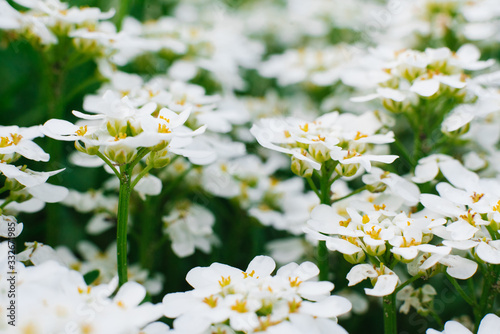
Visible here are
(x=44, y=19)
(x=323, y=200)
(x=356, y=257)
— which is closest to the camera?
(x=356, y=257)

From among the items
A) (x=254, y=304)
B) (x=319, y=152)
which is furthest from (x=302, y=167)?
(x=254, y=304)

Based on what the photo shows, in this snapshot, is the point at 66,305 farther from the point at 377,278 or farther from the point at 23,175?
the point at 377,278

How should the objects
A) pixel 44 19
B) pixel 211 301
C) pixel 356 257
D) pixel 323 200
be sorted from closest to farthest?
pixel 211 301, pixel 356 257, pixel 323 200, pixel 44 19

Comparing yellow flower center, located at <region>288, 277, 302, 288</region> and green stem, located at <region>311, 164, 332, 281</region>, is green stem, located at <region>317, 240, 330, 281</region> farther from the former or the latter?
yellow flower center, located at <region>288, 277, 302, 288</region>

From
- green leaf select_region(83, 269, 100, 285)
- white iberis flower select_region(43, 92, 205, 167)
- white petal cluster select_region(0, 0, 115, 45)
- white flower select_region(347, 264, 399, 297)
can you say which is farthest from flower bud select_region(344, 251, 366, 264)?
white petal cluster select_region(0, 0, 115, 45)

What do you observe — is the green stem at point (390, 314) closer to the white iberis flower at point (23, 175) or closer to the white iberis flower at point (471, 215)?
the white iberis flower at point (471, 215)

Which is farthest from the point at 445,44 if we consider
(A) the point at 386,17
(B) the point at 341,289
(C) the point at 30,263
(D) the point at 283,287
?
(C) the point at 30,263

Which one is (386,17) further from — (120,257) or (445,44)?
(120,257)

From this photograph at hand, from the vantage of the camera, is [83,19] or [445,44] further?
[445,44]
